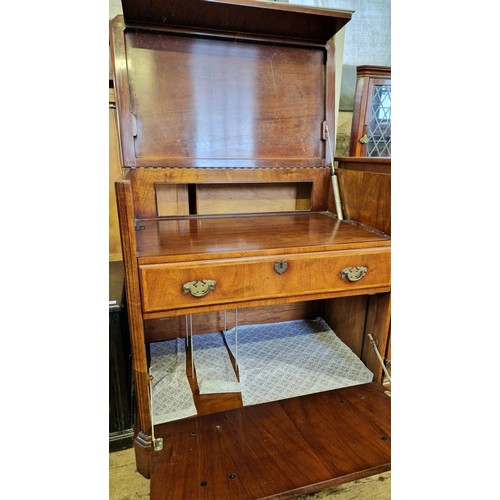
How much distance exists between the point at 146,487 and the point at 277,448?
1.21ft

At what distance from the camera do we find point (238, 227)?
1065mm

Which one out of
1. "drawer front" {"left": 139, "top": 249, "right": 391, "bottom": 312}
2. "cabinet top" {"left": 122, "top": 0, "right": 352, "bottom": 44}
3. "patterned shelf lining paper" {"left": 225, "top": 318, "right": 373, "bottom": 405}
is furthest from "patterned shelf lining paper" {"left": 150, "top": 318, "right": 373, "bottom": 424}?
"cabinet top" {"left": 122, "top": 0, "right": 352, "bottom": 44}

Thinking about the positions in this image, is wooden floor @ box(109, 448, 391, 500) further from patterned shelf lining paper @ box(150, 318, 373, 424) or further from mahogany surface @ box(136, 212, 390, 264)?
mahogany surface @ box(136, 212, 390, 264)

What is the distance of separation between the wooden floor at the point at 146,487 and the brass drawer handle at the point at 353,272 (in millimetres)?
583

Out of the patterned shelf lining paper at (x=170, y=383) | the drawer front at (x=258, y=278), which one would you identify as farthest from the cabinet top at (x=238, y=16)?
the patterned shelf lining paper at (x=170, y=383)

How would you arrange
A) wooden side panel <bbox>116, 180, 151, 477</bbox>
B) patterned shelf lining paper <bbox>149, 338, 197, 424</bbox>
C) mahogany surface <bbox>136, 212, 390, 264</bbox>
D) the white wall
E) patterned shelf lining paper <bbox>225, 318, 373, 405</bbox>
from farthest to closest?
the white wall < patterned shelf lining paper <bbox>225, 318, 373, 405</bbox> < patterned shelf lining paper <bbox>149, 338, 197, 424</bbox> < mahogany surface <bbox>136, 212, 390, 264</bbox> < wooden side panel <bbox>116, 180, 151, 477</bbox>

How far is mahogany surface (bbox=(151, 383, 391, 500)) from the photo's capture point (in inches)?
33.1

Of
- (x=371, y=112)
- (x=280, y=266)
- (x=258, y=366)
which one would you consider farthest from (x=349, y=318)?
(x=371, y=112)

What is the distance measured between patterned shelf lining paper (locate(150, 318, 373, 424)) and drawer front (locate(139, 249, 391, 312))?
454 millimetres

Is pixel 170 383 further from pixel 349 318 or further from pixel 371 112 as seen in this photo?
pixel 371 112

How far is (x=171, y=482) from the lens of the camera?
2.75ft

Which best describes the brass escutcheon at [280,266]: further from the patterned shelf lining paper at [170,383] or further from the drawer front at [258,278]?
the patterned shelf lining paper at [170,383]

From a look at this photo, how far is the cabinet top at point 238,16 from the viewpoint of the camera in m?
0.98
